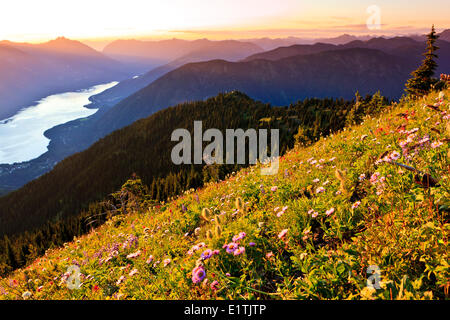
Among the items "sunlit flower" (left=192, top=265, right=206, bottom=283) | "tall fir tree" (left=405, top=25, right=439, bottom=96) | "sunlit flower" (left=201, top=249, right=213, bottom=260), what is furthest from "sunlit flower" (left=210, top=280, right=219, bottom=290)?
"tall fir tree" (left=405, top=25, right=439, bottom=96)

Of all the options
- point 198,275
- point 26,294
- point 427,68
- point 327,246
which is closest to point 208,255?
point 198,275

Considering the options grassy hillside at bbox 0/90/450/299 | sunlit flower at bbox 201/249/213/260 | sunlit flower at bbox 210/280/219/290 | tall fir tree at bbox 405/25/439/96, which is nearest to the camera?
grassy hillside at bbox 0/90/450/299

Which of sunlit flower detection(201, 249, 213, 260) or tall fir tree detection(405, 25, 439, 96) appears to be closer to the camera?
sunlit flower detection(201, 249, 213, 260)

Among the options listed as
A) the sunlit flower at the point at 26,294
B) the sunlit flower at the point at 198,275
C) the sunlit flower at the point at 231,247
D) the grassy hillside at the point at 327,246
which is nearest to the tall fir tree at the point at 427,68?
the grassy hillside at the point at 327,246

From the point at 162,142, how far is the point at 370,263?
154060 millimetres

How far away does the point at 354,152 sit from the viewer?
6.16 meters

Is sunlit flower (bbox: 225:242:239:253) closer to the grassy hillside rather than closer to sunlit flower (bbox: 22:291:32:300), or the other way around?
the grassy hillside

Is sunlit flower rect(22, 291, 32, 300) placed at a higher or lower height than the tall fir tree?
lower

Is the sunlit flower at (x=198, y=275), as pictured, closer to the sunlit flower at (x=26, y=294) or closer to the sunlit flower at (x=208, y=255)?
the sunlit flower at (x=208, y=255)

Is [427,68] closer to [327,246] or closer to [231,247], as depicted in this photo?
[327,246]

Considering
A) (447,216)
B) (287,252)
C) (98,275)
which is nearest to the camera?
(447,216)
